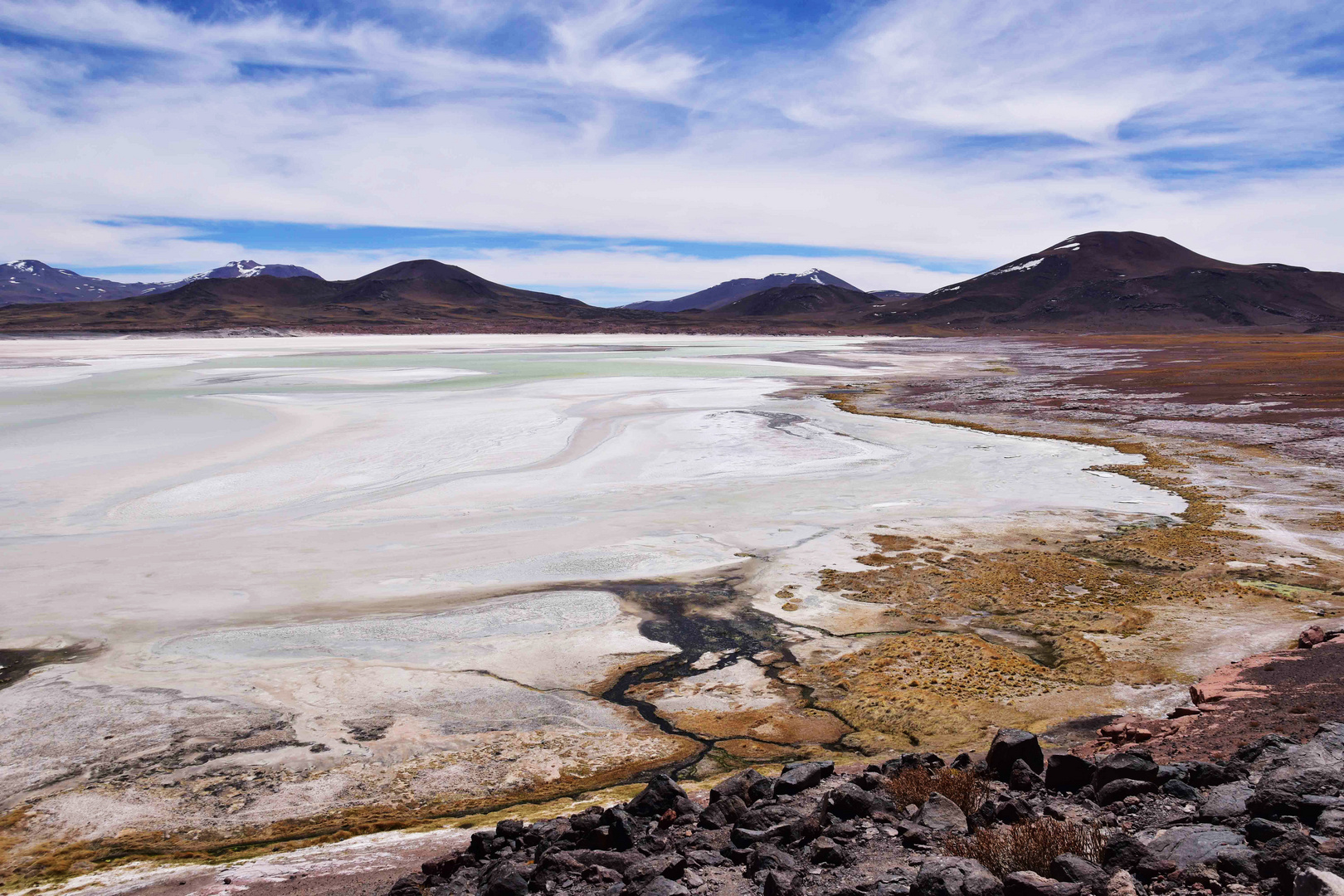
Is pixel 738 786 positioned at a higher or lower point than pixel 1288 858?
lower

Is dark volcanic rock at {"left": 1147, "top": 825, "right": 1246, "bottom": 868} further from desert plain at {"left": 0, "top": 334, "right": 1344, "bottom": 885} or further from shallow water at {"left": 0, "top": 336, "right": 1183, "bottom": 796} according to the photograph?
shallow water at {"left": 0, "top": 336, "right": 1183, "bottom": 796}

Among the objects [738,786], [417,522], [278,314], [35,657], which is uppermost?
[278,314]

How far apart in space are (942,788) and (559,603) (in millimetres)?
5793

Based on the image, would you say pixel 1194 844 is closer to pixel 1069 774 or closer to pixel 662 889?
pixel 1069 774

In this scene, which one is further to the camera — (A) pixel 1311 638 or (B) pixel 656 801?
(A) pixel 1311 638

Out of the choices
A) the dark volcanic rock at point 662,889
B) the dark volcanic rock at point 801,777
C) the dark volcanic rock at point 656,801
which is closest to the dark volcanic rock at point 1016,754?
the dark volcanic rock at point 801,777

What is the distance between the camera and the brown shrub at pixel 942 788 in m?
5.12

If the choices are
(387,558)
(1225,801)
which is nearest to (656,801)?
(1225,801)

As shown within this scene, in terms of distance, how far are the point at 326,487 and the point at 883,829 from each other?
13564 mm

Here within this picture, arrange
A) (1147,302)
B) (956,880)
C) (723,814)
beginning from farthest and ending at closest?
(1147,302) → (723,814) → (956,880)

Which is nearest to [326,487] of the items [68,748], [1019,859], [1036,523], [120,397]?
[68,748]

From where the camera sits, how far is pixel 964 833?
15.5 feet

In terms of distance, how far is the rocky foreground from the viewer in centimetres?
386

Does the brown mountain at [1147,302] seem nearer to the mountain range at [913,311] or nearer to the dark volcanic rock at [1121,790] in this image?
the mountain range at [913,311]
